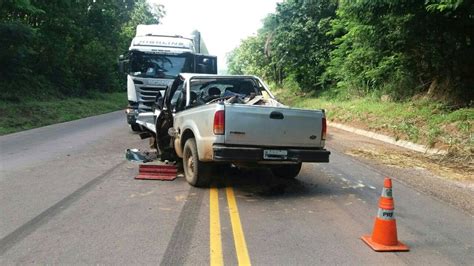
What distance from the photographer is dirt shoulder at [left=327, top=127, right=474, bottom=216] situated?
8203 millimetres

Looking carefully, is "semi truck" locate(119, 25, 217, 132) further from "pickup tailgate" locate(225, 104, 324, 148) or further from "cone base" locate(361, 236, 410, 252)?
"cone base" locate(361, 236, 410, 252)

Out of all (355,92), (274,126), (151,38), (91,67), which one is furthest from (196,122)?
(91,67)

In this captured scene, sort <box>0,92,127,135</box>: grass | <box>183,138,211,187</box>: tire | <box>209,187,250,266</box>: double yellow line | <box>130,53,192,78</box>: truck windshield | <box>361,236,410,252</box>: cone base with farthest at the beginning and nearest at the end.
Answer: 1. <box>0,92,127,135</box>: grass
2. <box>130,53,192,78</box>: truck windshield
3. <box>183,138,211,187</box>: tire
4. <box>361,236,410,252</box>: cone base
5. <box>209,187,250,266</box>: double yellow line

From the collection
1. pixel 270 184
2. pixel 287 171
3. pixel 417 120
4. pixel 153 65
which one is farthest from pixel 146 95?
pixel 270 184

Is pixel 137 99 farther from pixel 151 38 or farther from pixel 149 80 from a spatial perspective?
pixel 151 38

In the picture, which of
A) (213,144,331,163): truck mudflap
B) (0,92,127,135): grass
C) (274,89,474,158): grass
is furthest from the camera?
(0,92,127,135): grass

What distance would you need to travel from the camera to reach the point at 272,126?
24.7 feet

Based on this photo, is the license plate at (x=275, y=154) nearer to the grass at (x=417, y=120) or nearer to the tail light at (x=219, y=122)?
the tail light at (x=219, y=122)

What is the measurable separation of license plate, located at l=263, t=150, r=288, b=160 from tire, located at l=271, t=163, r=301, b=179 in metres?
1.37

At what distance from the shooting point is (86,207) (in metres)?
6.65

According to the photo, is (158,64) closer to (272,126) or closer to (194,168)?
(194,168)

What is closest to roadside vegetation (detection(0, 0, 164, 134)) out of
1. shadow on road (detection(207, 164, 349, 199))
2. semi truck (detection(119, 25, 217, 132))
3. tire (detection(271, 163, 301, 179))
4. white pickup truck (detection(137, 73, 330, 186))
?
semi truck (detection(119, 25, 217, 132))

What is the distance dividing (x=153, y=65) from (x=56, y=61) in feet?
62.9

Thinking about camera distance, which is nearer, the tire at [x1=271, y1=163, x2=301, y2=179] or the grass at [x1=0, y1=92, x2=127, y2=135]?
the tire at [x1=271, y1=163, x2=301, y2=179]
